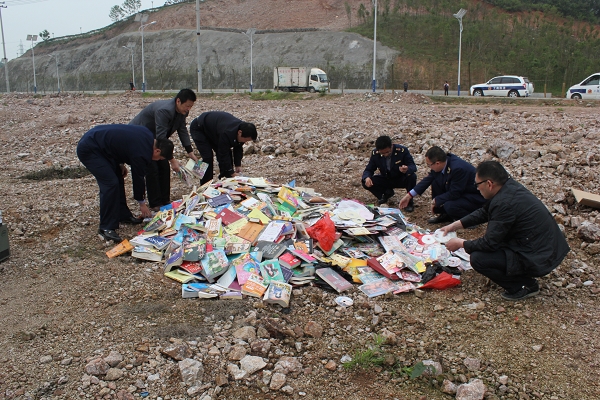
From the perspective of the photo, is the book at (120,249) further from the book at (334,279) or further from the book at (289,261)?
the book at (334,279)

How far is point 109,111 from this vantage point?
15.9m

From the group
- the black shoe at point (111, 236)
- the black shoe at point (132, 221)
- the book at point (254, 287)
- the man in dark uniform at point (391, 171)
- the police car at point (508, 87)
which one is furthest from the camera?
the police car at point (508, 87)

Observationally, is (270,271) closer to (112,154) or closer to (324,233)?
(324,233)

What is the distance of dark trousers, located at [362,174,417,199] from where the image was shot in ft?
20.2

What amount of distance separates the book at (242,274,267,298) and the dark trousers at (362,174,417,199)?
8.47 ft

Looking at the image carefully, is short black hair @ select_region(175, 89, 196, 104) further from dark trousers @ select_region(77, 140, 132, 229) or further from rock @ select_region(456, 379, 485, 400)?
rock @ select_region(456, 379, 485, 400)

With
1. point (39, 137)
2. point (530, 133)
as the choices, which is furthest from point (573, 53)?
point (39, 137)

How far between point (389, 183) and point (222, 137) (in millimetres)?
2173

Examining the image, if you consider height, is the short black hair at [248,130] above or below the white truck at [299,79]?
below

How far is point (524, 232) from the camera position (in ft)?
11.8

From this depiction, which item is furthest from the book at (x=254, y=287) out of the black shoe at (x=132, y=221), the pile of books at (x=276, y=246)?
the black shoe at (x=132, y=221)

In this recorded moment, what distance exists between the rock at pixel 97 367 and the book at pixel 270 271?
4.73 feet

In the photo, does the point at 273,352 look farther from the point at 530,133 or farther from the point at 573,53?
the point at 573,53

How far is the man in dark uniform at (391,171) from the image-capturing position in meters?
6.03
